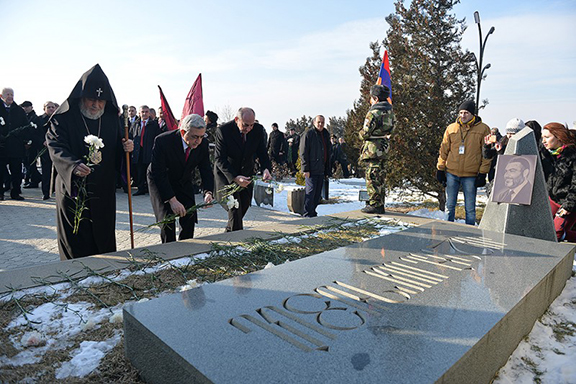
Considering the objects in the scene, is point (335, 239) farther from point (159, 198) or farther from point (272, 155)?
point (272, 155)

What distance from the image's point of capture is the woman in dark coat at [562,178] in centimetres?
486

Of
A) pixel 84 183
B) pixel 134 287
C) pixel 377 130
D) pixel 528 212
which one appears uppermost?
pixel 377 130

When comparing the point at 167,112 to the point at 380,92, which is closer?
the point at 380,92

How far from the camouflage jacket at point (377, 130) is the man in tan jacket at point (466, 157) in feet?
3.49

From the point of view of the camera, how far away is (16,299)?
280 centimetres

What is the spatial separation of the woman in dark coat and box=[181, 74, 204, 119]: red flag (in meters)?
7.07

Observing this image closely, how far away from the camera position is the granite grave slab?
5.68ft

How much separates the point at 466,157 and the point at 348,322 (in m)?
4.90

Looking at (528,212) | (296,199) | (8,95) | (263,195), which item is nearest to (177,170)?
(528,212)

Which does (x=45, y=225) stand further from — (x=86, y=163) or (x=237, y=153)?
Answer: (x=237, y=153)

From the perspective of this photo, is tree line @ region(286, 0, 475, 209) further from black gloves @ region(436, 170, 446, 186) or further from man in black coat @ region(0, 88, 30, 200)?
man in black coat @ region(0, 88, 30, 200)

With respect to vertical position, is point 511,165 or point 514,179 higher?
point 511,165

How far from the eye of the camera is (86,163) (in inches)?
164

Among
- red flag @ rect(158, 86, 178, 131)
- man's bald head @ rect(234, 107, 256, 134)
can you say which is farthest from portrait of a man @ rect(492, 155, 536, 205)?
red flag @ rect(158, 86, 178, 131)
